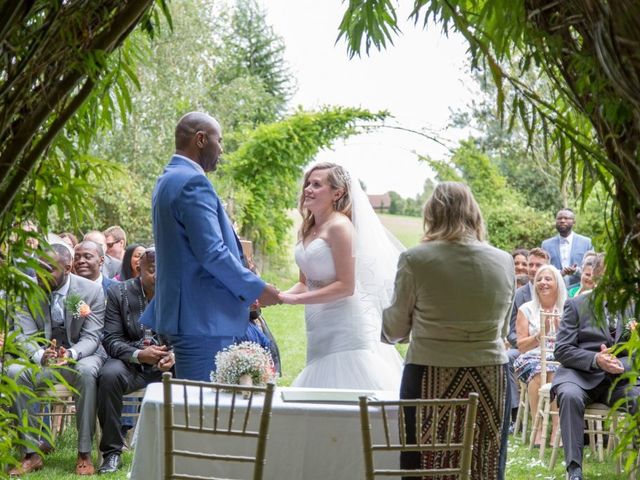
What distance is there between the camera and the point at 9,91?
9.04 feet

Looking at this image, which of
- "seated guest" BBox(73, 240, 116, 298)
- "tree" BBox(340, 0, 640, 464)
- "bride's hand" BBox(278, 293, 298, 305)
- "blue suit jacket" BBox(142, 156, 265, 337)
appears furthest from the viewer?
"seated guest" BBox(73, 240, 116, 298)

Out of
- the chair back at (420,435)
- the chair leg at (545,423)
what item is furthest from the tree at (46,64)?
the chair leg at (545,423)

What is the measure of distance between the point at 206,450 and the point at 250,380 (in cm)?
37

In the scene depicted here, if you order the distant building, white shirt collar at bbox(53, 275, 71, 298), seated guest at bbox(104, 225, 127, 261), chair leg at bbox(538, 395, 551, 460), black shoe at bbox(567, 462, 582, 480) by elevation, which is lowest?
black shoe at bbox(567, 462, 582, 480)

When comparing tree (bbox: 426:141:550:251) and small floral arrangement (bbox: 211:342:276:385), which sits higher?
tree (bbox: 426:141:550:251)

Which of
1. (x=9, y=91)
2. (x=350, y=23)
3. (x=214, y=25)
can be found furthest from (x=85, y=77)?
(x=214, y=25)

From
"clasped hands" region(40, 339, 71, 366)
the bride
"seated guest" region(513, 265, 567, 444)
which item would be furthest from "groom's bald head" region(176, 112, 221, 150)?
"seated guest" region(513, 265, 567, 444)

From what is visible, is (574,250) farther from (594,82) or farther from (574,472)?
(594,82)

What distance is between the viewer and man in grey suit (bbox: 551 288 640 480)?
6.53 meters

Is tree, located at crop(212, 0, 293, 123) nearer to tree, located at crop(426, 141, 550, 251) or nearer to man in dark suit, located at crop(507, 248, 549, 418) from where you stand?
tree, located at crop(426, 141, 550, 251)

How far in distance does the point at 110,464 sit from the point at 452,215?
3748 mm

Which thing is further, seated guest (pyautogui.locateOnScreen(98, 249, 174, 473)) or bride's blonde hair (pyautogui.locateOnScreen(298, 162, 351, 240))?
seated guest (pyautogui.locateOnScreen(98, 249, 174, 473))

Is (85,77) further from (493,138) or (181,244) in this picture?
(493,138)

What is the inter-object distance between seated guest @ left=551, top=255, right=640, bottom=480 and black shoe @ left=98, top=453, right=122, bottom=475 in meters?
3.01
